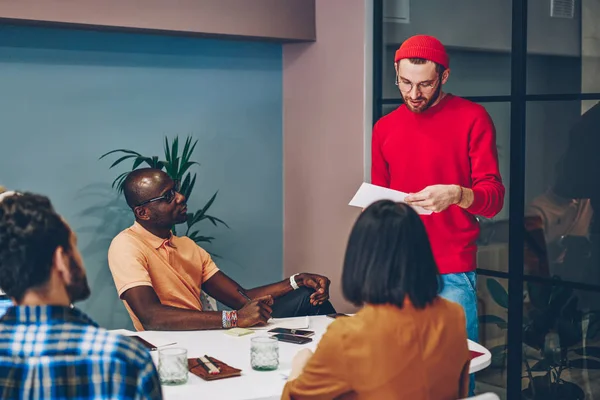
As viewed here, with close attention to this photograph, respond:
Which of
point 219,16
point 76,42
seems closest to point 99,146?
point 76,42

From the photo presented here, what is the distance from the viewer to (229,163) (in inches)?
187

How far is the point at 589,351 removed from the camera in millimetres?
3662

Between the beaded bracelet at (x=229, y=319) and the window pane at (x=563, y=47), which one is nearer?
the beaded bracelet at (x=229, y=319)

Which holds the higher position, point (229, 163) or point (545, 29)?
point (545, 29)

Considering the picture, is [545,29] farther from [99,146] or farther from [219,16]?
[99,146]

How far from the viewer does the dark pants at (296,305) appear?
11.2 ft

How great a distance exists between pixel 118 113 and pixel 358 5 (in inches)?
54.9

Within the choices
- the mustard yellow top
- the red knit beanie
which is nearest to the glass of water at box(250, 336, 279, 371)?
the mustard yellow top

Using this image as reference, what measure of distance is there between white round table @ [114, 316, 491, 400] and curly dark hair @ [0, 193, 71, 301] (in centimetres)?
74

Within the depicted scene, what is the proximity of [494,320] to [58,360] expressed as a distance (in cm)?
293

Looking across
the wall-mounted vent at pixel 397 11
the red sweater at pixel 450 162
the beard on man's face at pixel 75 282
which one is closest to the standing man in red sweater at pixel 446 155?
the red sweater at pixel 450 162

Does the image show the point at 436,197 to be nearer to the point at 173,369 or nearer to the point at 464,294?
the point at 464,294

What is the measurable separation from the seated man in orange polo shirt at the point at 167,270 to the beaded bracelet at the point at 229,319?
0.27 metres

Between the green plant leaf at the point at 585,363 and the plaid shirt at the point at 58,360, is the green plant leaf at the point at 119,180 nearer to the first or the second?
the green plant leaf at the point at 585,363
